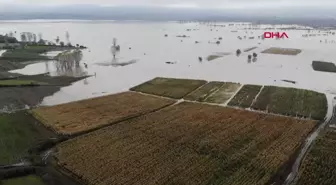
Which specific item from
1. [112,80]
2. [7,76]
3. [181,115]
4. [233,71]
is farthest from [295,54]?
[7,76]

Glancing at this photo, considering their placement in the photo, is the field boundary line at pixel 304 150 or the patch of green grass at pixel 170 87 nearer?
the field boundary line at pixel 304 150

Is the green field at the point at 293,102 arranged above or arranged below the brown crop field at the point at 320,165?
above

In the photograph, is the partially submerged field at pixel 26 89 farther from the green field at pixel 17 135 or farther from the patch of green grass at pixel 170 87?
the patch of green grass at pixel 170 87

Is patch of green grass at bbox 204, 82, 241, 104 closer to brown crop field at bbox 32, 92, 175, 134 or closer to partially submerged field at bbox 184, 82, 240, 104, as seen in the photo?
partially submerged field at bbox 184, 82, 240, 104

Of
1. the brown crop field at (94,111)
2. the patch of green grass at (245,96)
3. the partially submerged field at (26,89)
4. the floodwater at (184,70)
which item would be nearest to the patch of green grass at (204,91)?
the brown crop field at (94,111)

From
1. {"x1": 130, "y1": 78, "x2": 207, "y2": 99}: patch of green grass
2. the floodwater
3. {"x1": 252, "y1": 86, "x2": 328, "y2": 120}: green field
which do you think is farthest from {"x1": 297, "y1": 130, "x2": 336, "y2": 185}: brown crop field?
the floodwater

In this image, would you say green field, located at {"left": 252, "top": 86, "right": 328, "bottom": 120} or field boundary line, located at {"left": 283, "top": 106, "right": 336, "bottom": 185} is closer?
field boundary line, located at {"left": 283, "top": 106, "right": 336, "bottom": 185}
